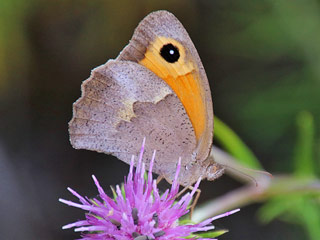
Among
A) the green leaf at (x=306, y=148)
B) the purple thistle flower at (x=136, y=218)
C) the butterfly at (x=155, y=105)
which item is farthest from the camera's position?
the green leaf at (x=306, y=148)

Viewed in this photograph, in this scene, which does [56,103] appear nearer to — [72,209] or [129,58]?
[72,209]

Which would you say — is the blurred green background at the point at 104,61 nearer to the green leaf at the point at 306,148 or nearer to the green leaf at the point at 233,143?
the green leaf at the point at 306,148

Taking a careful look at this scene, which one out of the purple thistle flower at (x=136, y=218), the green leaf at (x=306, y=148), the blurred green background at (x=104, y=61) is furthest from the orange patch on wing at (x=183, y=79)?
Answer: the blurred green background at (x=104, y=61)

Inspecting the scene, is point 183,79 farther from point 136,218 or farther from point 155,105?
point 136,218

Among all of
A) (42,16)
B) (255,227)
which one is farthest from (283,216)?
(42,16)

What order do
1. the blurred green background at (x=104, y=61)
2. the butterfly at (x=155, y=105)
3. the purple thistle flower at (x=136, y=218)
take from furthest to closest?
the blurred green background at (x=104, y=61), the butterfly at (x=155, y=105), the purple thistle flower at (x=136, y=218)

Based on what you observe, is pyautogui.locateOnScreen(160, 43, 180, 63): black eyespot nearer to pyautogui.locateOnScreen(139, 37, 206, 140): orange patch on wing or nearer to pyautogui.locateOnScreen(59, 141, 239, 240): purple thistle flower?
pyautogui.locateOnScreen(139, 37, 206, 140): orange patch on wing
